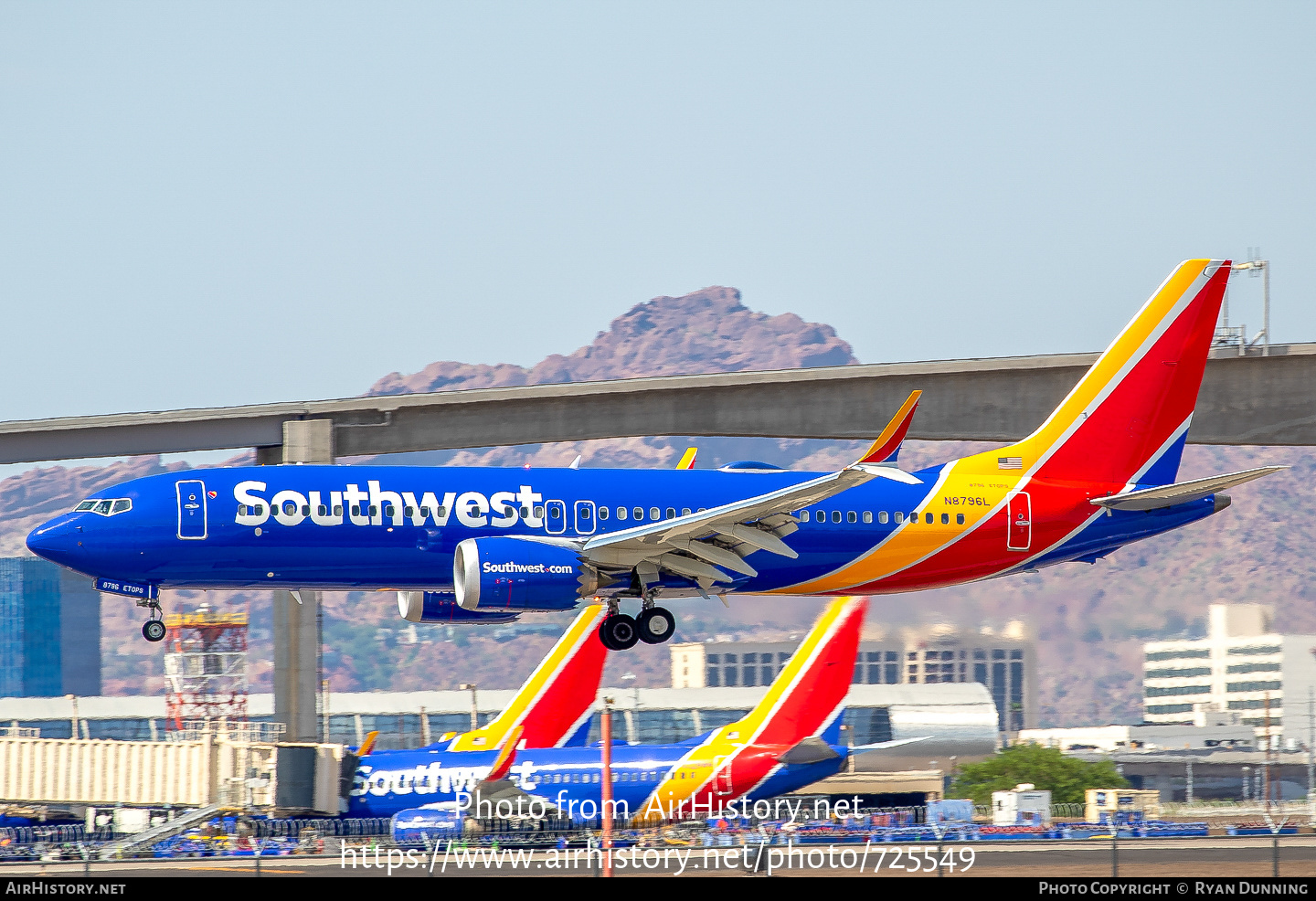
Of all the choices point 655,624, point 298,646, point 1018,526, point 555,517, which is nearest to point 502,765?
point 298,646

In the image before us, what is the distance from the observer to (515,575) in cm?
3284

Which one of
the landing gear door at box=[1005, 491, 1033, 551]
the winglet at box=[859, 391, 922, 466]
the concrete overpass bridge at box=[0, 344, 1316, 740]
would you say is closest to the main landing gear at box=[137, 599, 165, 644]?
the concrete overpass bridge at box=[0, 344, 1316, 740]

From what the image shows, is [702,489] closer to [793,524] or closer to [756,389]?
[793,524]

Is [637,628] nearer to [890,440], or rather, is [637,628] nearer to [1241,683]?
[890,440]

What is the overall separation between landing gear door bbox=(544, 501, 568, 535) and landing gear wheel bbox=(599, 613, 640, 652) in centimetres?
277

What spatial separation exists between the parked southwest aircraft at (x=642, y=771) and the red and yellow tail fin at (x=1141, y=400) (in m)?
11.6

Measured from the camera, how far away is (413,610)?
37.7 metres

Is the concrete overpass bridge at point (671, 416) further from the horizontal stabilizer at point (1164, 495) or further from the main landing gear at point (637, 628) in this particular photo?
the main landing gear at point (637, 628)

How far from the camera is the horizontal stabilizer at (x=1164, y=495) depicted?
120 feet

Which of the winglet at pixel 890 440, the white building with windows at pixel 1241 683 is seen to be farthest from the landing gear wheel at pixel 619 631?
the white building with windows at pixel 1241 683

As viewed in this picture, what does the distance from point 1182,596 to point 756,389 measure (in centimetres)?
2383

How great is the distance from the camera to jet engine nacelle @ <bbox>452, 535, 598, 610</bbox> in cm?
3259
